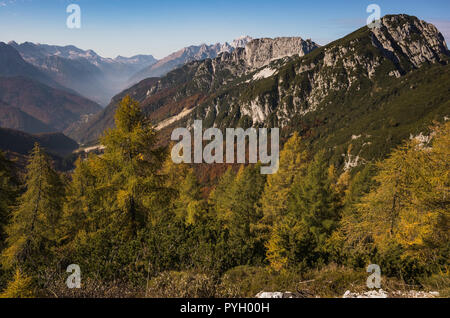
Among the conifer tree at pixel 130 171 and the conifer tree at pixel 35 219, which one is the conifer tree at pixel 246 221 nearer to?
the conifer tree at pixel 130 171

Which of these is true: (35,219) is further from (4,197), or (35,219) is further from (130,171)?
(130,171)

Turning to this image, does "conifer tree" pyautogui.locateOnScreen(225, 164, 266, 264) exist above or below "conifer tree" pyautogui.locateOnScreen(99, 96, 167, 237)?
below

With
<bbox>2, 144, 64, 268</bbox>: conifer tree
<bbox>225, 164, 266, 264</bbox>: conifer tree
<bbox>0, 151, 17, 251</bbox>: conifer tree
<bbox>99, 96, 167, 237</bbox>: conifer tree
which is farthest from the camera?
<bbox>0, 151, 17, 251</bbox>: conifer tree

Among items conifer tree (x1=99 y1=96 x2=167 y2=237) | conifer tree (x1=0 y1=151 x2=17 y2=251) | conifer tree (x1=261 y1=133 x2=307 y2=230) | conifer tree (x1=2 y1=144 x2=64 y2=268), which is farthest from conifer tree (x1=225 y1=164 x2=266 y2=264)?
conifer tree (x1=0 y1=151 x2=17 y2=251)

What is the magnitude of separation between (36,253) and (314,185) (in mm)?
20000

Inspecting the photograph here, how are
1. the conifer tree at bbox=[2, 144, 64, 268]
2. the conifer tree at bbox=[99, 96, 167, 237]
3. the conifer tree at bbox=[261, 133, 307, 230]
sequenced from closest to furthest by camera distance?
the conifer tree at bbox=[99, 96, 167, 237]
the conifer tree at bbox=[2, 144, 64, 268]
the conifer tree at bbox=[261, 133, 307, 230]

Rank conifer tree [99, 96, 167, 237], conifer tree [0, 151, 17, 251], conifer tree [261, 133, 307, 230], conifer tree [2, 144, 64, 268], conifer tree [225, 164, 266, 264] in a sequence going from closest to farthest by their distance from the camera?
conifer tree [225, 164, 266, 264]
conifer tree [99, 96, 167, 237]
conifer tree [2, 144, 64, 268]
conifer tree [0, 151, 17, 251]
conifer tree [261, 133, 307, 230]

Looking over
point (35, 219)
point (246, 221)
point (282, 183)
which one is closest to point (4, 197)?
point (35, 219)

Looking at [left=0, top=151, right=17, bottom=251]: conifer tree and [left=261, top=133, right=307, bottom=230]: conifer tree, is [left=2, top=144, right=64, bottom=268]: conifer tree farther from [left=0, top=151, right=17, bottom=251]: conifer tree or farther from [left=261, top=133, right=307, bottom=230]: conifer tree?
[left=261, top=133, right=307, bottom=230]: conifer tree

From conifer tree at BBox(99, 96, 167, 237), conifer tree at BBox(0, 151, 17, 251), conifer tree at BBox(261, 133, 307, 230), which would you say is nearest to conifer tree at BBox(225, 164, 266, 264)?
conifer tree at BBox(261, 133, 307, 230)

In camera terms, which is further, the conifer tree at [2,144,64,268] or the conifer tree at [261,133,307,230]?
the conifer tree at [261,133,307,230]

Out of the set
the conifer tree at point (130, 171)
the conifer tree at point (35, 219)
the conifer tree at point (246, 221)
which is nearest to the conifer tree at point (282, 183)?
the conifer tree at point (246, 221)

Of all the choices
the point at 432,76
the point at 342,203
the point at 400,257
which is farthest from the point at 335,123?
the point at 400,257
